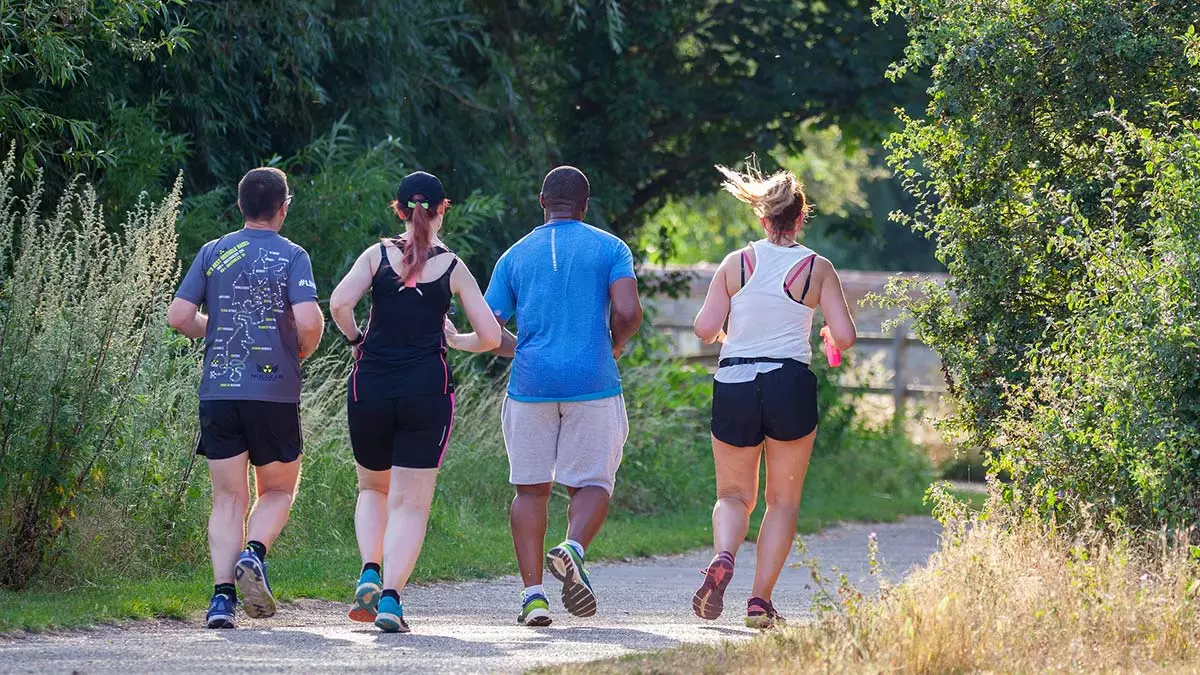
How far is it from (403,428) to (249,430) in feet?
2.16

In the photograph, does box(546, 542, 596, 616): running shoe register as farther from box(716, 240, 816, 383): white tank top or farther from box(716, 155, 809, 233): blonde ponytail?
box(716, 155, 809, 233): blonde ponytail

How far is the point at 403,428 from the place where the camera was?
6.87m

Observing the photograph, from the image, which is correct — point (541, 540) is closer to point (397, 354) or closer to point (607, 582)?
point (397, 354)

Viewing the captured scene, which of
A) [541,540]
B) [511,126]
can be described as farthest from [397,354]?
[511,126]

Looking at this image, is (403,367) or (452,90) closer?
(403,367)

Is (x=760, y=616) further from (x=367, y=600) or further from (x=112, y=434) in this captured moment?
(x=112, y=434)

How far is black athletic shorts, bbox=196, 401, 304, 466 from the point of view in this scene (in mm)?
6902

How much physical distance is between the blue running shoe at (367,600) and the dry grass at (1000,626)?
143 cm

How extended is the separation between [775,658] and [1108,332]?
2.24m

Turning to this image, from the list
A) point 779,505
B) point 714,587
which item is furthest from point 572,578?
point 779,505

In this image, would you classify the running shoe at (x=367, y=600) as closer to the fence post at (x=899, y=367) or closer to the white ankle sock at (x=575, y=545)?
the white ankle sock at (x=575, y=545)

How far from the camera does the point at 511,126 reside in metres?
17.1

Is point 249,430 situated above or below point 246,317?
below

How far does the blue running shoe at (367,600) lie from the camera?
679cm
